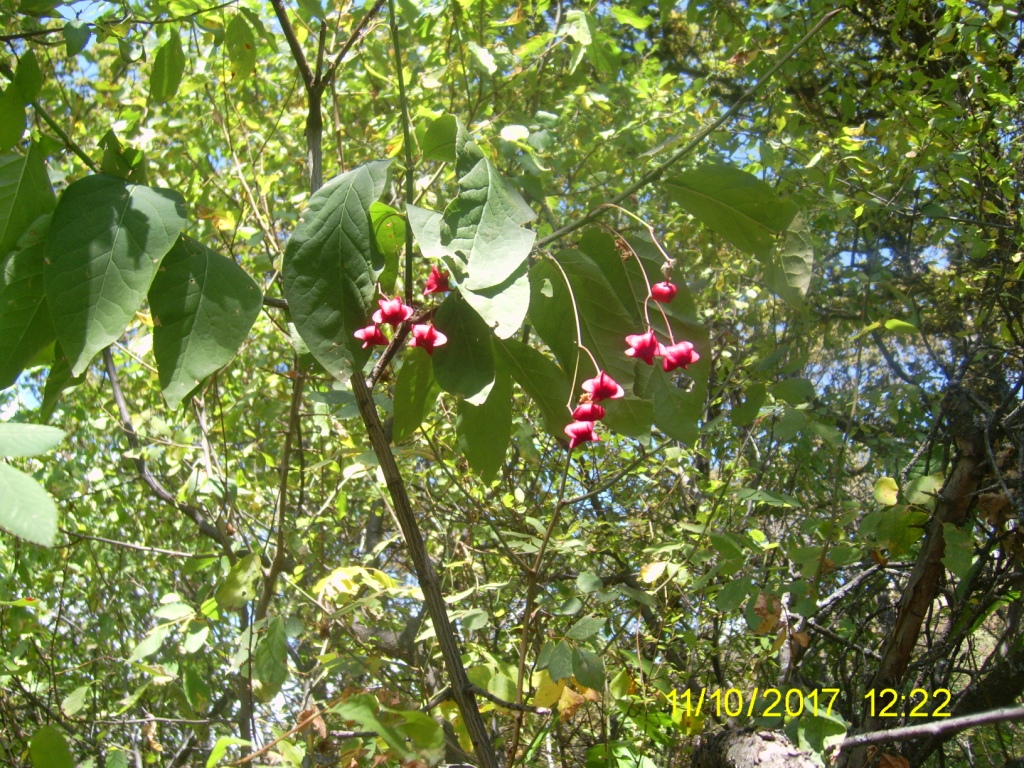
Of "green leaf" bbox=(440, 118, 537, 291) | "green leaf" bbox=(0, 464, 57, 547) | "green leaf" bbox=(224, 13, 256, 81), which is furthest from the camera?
"green leaf" bbox=(224, 13, 256, 81)

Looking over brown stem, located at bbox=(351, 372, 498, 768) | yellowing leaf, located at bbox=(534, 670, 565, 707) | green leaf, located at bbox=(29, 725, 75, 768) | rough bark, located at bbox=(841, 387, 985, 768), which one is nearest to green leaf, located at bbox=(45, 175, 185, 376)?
brown stem, located at bbox=(351, 372, 498, 768)

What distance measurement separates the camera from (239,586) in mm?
1404

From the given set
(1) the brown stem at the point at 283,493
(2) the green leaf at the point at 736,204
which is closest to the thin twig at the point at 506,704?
(2) the green leaf at the point at 736,204

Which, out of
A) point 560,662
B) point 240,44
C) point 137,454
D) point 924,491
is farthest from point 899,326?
point 137,454

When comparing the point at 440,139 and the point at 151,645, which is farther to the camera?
the point at 151,645

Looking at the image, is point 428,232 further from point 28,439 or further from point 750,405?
point 750,405

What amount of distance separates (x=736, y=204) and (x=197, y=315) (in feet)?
1.74

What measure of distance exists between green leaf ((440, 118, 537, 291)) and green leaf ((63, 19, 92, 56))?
1.92ft

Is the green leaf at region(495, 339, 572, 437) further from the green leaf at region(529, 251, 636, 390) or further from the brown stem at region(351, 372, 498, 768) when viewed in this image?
the brown stem at region(351, 372, 498, 768)

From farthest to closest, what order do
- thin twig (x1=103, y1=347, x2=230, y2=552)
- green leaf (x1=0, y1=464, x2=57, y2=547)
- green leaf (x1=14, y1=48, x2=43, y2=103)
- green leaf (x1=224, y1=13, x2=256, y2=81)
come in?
thin twig (x1=103, y1=347, x2=230, y2=552) < green leaf (x1=224, y1=13, x2=256, y2=81) < green leaf (x1=14, y1=48, x2=43, y2=103) < green leaf (x1=0, y1=464, x2=57, y2=547)

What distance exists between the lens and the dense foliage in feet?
2.24

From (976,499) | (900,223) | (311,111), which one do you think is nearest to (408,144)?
(311,111)

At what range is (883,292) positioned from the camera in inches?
152

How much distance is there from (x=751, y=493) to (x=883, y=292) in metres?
2.54
